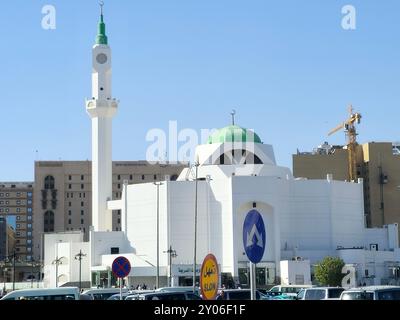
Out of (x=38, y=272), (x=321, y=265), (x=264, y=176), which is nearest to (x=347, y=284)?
(x=321, y=265)

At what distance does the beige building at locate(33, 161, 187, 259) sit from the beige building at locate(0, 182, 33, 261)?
7711 mm

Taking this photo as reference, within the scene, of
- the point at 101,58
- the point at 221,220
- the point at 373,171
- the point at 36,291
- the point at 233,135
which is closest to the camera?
the point at 36,291

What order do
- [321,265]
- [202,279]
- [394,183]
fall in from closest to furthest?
[202,279] < [321,265] < [394,183]

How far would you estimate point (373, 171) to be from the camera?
13125 cm

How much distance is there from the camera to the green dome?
318 ft

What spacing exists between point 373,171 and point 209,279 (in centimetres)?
12523

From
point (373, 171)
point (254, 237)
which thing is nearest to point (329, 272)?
point (373, 171)

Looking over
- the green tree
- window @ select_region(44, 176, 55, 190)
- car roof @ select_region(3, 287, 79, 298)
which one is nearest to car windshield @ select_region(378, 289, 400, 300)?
car roof @ select_region(3, 287, 79, 298)

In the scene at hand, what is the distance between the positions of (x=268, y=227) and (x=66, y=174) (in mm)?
65006

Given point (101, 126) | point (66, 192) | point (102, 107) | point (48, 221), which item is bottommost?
point (48, 221)

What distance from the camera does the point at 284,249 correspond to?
9000 centimetres

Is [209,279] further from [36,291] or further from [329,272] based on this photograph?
[329,272]

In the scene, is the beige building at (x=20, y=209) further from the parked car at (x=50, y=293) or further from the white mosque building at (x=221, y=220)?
the parked car at (x=50, y=293)
